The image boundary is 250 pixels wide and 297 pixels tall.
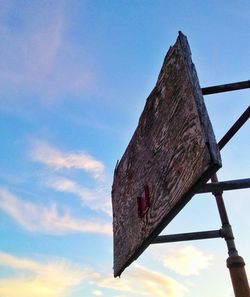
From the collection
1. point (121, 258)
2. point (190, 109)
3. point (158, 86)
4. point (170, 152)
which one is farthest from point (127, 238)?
point (190, 109)

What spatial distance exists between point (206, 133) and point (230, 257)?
2067 millimetres

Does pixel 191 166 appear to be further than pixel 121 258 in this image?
No

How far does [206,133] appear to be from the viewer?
1.50 metres

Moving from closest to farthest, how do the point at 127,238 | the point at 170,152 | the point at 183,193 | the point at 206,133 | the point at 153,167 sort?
the point at 206,133
the point at 183,193
the point at 170,152
the point at 153,167
the point at 127,238

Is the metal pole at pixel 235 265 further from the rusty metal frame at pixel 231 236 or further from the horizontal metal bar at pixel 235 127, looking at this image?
the horizontal metal bar at pixel 235 127

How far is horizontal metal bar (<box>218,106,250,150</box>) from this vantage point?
275 centimetres

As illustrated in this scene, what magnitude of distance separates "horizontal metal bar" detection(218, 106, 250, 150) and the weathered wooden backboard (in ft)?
2.63

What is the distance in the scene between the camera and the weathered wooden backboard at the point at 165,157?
5.13 ft

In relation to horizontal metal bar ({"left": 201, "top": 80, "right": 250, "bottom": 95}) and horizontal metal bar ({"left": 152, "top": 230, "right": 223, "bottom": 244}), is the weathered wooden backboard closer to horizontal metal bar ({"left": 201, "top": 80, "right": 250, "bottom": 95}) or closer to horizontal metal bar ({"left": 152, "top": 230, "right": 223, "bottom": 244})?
horizontal metal bar ({"left": 201, "top": 80, "right": 250, "bottom": 95})

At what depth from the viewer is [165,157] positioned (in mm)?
1991

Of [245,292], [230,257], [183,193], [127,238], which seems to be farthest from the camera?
[230,257]

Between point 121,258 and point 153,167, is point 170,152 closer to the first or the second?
point 153,167

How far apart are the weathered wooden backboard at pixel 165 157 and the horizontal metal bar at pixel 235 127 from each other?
80 cm

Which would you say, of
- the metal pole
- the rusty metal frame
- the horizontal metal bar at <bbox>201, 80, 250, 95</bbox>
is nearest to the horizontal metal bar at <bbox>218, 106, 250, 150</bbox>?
the rusty metal frame
